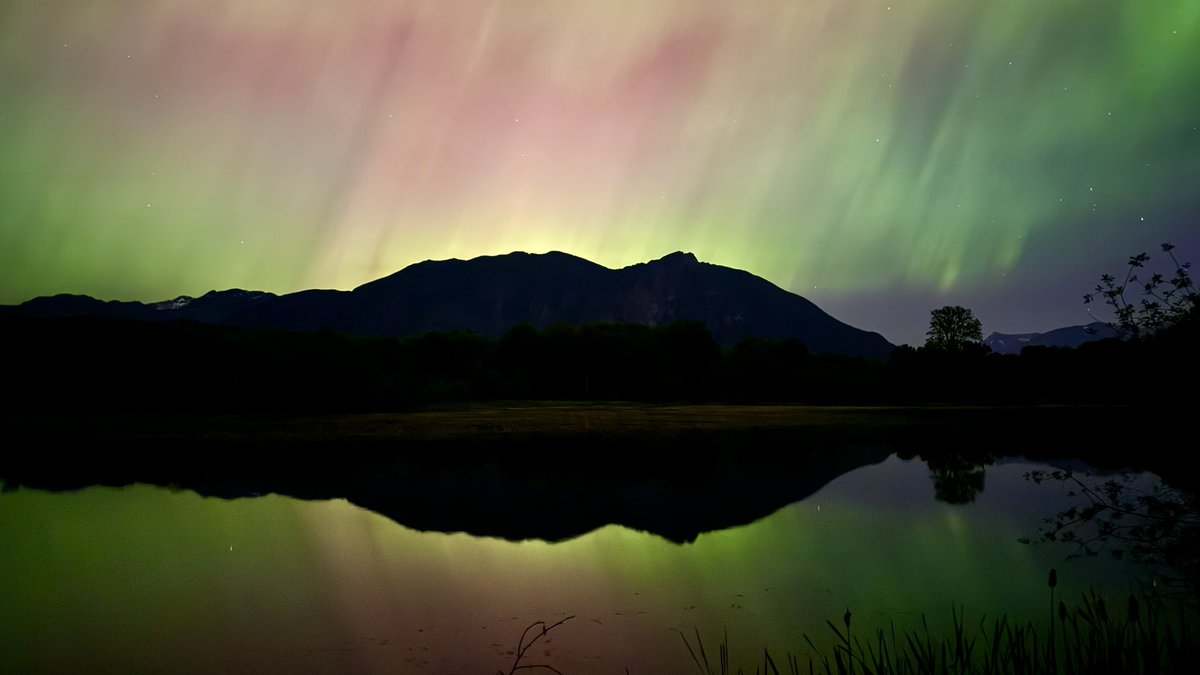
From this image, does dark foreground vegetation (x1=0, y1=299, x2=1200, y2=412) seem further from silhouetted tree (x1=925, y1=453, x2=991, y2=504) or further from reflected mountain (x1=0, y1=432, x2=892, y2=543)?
reflected mountain (x1=0, y1=432, x2=892, y2=543)

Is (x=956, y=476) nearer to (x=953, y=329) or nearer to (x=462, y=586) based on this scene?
(x=462, y=586)

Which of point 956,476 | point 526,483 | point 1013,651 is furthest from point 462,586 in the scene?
point 956,476

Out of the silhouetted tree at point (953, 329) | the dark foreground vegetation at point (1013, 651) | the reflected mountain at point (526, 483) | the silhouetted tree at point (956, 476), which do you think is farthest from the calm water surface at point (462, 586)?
the silhouetted tree at point (953, 329)

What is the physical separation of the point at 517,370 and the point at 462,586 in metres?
117

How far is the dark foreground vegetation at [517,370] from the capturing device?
3019 inches

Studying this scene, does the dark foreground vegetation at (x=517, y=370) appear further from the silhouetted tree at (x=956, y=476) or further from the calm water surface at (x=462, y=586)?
the calm water surface at (x=462, y=586)

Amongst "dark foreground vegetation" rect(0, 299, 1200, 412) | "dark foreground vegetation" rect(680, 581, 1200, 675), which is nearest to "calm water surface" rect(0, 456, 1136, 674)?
"dark foreground vegetation" rect(680, 581, 1200, 675)

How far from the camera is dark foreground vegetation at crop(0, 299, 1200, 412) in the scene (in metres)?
76.7

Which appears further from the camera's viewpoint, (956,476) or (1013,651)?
(956,476)

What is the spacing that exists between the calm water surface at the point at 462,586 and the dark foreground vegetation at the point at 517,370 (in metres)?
7.39

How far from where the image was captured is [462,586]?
56.0 ft

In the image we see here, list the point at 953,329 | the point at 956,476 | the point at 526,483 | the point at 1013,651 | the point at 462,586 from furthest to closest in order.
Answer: the point at 953,329 → the point at 956,476 → the point at 526,483 → the point at 462,586 → the point at 1013,651

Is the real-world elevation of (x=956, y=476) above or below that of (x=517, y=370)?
below

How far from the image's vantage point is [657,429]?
57.1 metres
